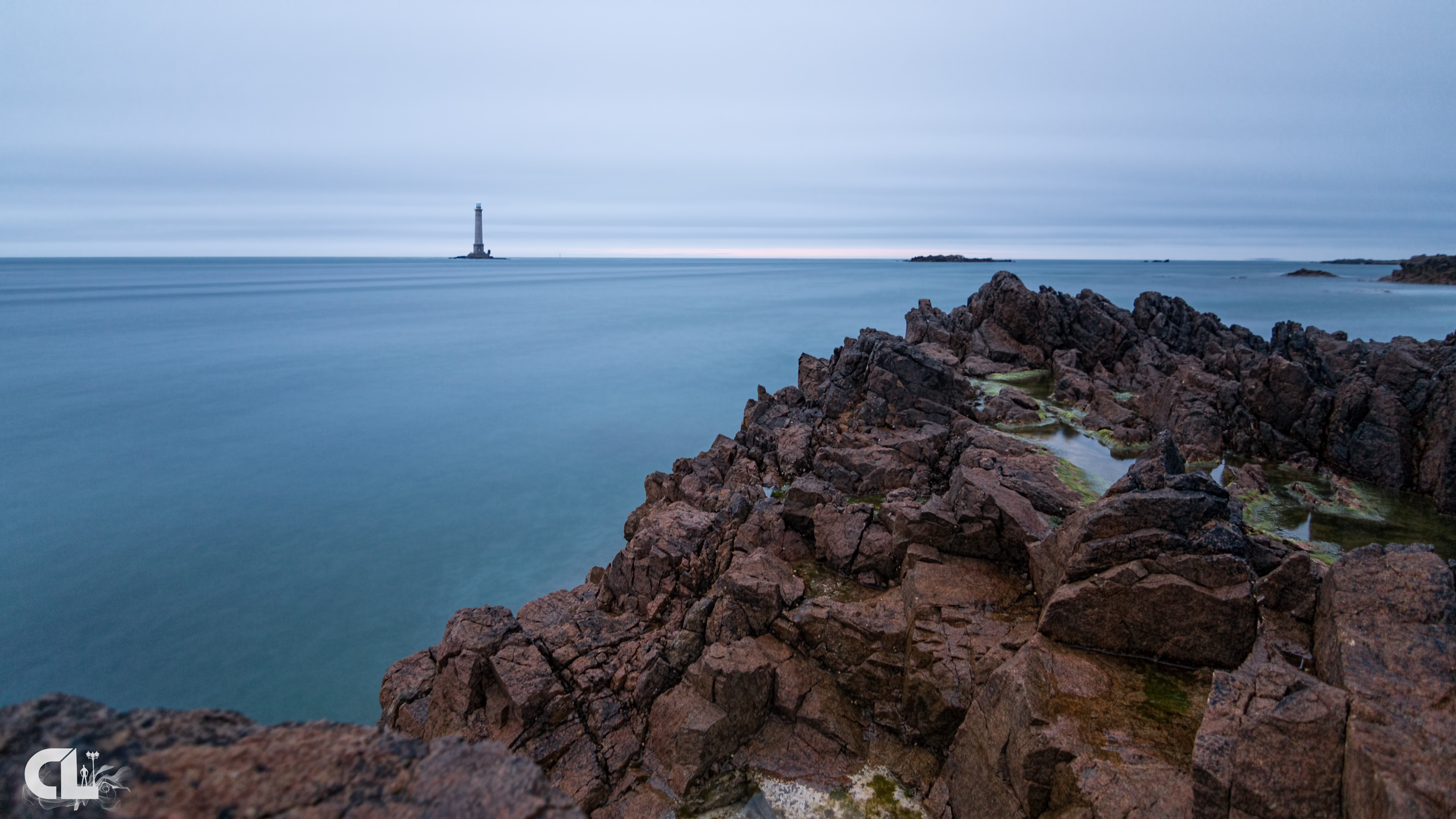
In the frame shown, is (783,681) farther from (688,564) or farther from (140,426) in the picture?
(140,426)

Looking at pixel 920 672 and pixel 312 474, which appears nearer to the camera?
pixel 920 672

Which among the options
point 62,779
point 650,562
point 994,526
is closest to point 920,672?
point 994,526

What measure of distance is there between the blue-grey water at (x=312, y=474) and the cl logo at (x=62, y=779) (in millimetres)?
15135

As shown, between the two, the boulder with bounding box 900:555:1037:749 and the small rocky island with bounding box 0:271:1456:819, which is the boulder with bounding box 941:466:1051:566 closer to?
the small rocky island with bounding box 0:271:1456:819

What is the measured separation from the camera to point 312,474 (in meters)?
30.4

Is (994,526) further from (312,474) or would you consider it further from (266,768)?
(312,474)

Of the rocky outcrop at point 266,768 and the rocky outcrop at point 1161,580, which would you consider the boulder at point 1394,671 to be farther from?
the rocky outcrop at point 266,768

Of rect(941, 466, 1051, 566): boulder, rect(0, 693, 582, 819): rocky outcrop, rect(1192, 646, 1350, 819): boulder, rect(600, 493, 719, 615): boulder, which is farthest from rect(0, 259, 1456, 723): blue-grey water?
rect(1192, 646, 1350, 819): boulder

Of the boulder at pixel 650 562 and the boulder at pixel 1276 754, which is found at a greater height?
the boulder at pixel 1276 754

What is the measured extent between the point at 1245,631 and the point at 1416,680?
2789 mm

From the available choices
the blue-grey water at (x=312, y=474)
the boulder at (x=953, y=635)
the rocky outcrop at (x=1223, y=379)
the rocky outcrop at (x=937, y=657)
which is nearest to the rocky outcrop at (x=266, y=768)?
the rocky outcrop at (x=937, y=657)

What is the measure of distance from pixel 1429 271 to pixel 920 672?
185692 millimetres

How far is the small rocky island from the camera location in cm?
369

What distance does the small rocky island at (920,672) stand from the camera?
12.1ft
